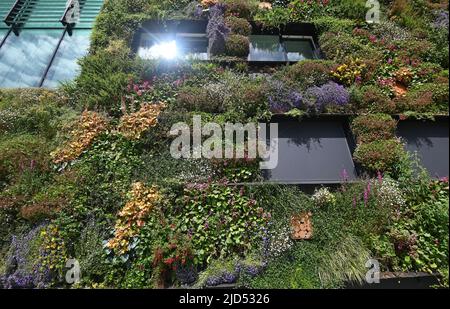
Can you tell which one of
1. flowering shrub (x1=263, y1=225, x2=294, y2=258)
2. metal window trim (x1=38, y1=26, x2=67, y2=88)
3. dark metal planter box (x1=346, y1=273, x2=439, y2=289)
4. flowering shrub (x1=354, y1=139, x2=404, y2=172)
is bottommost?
dark metal planter box (x1=346, y1=273, x2=439, y2=289)

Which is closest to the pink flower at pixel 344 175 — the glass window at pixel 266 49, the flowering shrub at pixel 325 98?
the flowering shrub at pixel 325 98

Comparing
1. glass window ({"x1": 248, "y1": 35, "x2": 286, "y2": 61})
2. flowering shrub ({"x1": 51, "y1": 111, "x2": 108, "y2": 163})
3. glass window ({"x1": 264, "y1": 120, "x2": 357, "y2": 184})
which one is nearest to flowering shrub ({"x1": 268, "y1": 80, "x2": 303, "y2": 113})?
glass window ({"x1": 264, "y1": 120, "x2": 357, "y2": 184})

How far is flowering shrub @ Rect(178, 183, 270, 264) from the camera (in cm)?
613

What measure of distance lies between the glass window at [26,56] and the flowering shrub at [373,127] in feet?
30.8

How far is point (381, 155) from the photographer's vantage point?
23.4 feet

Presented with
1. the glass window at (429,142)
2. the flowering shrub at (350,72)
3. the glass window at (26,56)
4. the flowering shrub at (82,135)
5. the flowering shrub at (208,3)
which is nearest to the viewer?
the flowering shrub at (82,135)

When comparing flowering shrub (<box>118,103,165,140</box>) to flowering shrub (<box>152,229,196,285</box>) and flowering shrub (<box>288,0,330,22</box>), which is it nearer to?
flowering shrub (<box>152,229,196,285</box>)

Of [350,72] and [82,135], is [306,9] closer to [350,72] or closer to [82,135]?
[350,72]

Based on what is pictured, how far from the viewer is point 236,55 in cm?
988

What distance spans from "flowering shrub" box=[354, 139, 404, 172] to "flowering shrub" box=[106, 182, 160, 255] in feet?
15.7

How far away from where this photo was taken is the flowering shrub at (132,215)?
6078mm

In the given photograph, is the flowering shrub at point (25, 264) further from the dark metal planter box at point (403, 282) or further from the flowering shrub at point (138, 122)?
the dark metal planter box at point (403, 282)
